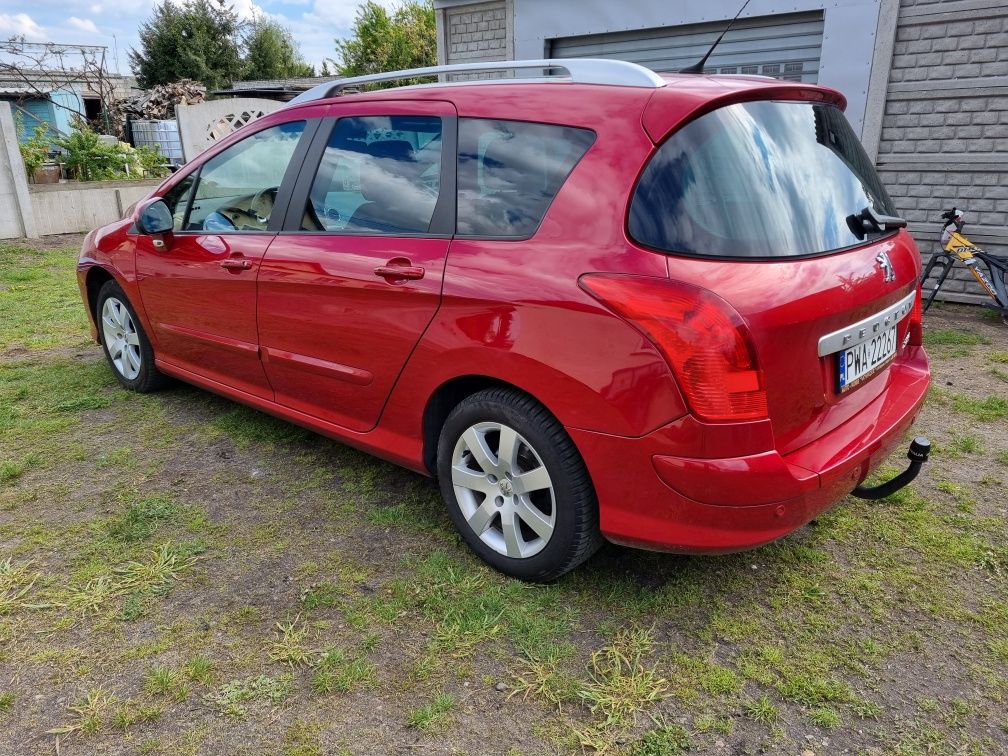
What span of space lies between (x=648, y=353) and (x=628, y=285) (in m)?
0.21

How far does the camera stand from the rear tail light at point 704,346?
2037mm

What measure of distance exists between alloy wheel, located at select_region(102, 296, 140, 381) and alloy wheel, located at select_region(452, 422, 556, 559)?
9.24ft

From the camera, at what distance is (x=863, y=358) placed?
246 centimetres

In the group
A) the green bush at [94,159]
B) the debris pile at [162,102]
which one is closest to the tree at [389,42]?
the debris pile at [162,102]

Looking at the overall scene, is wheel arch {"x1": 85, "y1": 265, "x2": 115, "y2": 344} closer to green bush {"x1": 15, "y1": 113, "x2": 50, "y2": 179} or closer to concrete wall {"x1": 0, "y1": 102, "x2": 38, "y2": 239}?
concrete wall {"x1": 0, "y1": 102, "x2": 38, "y2": 239}

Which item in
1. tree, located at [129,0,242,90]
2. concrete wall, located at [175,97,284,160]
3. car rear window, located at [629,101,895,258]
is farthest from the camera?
tree, located at [129,0,242,90]

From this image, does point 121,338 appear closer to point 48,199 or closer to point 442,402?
point 442,402

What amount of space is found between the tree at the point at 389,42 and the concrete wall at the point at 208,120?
2396 cm

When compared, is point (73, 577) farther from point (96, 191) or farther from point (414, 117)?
point (96, 191)

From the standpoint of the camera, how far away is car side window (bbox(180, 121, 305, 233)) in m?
3.47

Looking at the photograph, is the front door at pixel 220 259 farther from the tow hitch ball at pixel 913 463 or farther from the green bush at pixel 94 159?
the green bush at pixel 94 159

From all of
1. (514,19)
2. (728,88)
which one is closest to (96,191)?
(514,19)

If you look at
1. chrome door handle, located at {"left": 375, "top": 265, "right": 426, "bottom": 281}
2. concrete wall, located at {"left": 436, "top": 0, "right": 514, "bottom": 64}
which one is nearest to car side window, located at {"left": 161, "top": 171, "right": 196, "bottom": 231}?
chrome door handle, located at {"left": 375, "top": 265, "right": 426, "bottom": 281}

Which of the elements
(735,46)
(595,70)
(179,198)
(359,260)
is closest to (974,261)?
(735,46)
